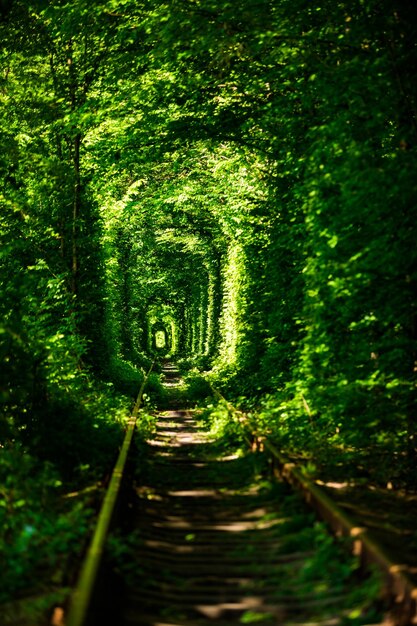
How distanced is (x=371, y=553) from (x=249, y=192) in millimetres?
17114

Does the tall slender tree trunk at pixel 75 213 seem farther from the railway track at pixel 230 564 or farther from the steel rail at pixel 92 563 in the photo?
the steel rail at pixel 92 563

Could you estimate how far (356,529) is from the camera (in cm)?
489

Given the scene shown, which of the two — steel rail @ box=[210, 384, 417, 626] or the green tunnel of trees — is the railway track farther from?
the green tunnel of trees

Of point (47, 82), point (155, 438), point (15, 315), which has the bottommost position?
point (155, 438)

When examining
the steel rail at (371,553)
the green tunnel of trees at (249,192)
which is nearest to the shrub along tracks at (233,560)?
the steel rail at (371,553)

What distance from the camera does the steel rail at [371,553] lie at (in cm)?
373

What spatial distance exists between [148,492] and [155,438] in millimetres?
4580

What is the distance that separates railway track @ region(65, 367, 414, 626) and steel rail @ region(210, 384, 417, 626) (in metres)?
0.06

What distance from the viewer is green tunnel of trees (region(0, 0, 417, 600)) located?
27.2ft

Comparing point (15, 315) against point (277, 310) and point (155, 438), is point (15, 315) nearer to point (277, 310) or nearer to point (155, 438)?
point (155, 438)

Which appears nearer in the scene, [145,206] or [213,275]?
[145,206]

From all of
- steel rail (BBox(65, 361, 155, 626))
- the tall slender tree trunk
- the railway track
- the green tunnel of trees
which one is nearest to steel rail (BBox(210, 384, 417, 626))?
the railway track

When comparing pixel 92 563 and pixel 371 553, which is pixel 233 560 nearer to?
pixel 371 553

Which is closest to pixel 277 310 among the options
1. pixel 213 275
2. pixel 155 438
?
pixel 155 438
